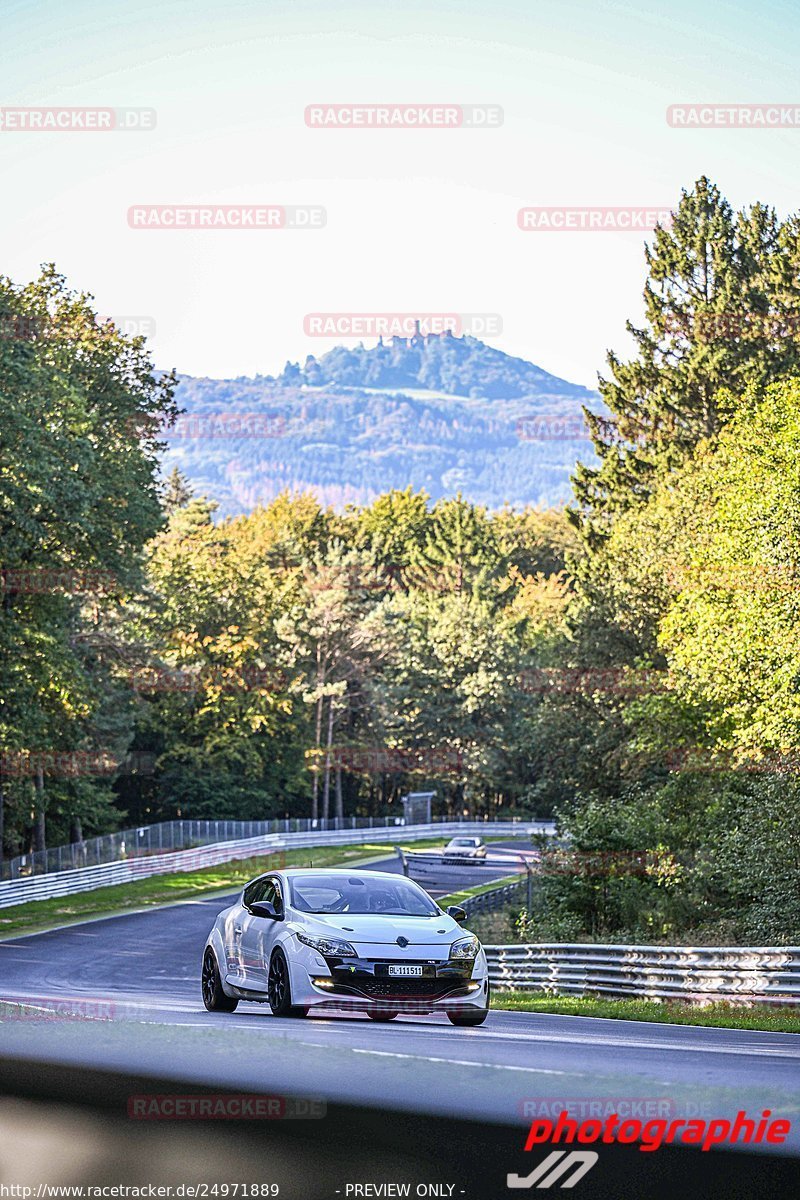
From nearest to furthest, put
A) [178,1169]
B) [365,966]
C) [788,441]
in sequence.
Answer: [178,1169]
[365,966]
[788,441]

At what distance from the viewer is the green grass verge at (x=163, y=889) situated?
48906mm

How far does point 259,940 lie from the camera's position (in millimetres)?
14594

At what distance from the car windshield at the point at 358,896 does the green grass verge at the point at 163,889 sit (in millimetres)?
31103

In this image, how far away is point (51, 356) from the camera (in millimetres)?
47938

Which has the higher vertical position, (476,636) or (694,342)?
(694,342)

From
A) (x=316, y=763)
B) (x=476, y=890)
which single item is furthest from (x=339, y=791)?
(x=476, y=890)

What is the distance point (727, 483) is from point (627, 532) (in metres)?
11.3

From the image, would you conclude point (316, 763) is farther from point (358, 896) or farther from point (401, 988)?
point (401, 988)

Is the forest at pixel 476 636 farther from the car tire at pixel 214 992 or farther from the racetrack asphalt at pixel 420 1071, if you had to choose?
the racetrack asphalt at pixel 420 1071

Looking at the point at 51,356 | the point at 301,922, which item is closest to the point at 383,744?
the point at 51,356

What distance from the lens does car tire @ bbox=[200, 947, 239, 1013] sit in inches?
607

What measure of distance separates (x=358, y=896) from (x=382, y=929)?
0.89 meters

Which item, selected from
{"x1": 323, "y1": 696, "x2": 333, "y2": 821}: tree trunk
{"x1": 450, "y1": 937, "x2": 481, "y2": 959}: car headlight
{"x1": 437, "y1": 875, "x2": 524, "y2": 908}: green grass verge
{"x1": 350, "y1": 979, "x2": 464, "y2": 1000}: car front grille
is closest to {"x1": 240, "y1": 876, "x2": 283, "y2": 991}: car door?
{"x1": 350, "y1": 979, "x2": 464, "y2": 1000}: car front grille

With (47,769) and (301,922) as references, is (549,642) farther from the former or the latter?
(301,922)
